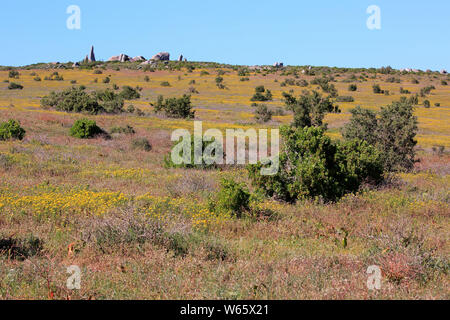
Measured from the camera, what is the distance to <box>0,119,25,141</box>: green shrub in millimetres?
18328

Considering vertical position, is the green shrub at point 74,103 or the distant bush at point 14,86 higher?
the distant bush at point 14,86

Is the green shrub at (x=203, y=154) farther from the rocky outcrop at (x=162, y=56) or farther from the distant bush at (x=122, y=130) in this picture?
the rocky outcrop at (x=162, y=56)

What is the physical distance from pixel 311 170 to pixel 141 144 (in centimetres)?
1089

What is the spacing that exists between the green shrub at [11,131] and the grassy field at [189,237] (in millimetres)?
2825

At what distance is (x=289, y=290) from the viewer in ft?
15.6

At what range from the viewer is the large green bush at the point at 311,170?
10.4 metres

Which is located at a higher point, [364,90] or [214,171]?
[364,90]

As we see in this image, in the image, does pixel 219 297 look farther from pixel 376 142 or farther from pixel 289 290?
pixel 376 142

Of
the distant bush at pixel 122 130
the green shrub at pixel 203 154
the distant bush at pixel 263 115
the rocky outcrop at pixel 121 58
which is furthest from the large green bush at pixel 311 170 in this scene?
the rocky outcrop at pixel 121 58

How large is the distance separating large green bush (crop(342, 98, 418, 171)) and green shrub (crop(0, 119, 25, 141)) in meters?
14.8

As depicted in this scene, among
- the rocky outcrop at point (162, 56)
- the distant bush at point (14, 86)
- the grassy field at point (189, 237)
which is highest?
the rocky outcrop at point (162, 56)

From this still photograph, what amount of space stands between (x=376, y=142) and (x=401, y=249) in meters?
12.1

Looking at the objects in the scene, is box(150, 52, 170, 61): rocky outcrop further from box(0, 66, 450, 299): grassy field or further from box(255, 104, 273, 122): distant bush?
box(0, 66, 450, 299): grassy field
